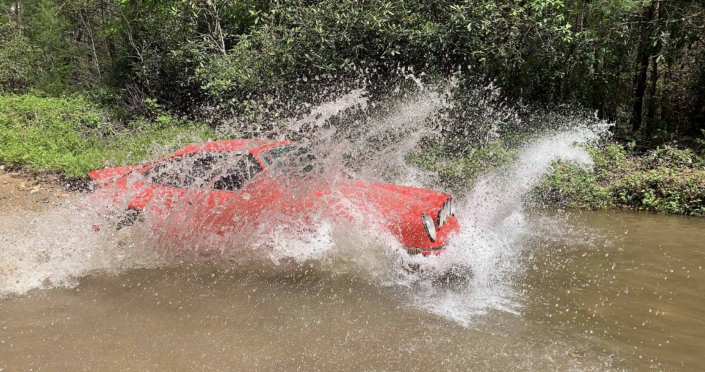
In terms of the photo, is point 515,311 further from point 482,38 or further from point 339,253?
point 482,38

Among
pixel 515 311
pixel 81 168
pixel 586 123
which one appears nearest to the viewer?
pixel 515 311

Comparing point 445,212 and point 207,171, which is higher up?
Result: point 207,171

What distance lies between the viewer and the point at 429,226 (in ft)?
14.8

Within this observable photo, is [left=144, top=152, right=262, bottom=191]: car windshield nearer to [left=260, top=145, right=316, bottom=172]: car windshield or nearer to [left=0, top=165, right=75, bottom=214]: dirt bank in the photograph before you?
[left=260, top=145, right=316, bottom=172]: car windshield

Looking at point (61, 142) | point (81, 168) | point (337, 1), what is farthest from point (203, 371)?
point (61, 142)

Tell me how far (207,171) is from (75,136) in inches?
328

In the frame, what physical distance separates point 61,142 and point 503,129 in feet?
32.5

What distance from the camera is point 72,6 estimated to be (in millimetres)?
18906

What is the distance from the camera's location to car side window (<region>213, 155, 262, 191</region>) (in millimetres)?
4957

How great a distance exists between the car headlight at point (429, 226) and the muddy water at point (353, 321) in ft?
1.43

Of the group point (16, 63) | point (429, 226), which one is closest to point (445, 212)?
point (429, 226)

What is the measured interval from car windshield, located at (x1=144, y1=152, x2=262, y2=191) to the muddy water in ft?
2.81

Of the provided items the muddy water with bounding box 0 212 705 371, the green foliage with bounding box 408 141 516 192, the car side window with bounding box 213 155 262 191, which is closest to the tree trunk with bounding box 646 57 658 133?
the green foliage with bounding box 408 141 516 192

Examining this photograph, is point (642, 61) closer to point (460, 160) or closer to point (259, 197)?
point (460, 160)
